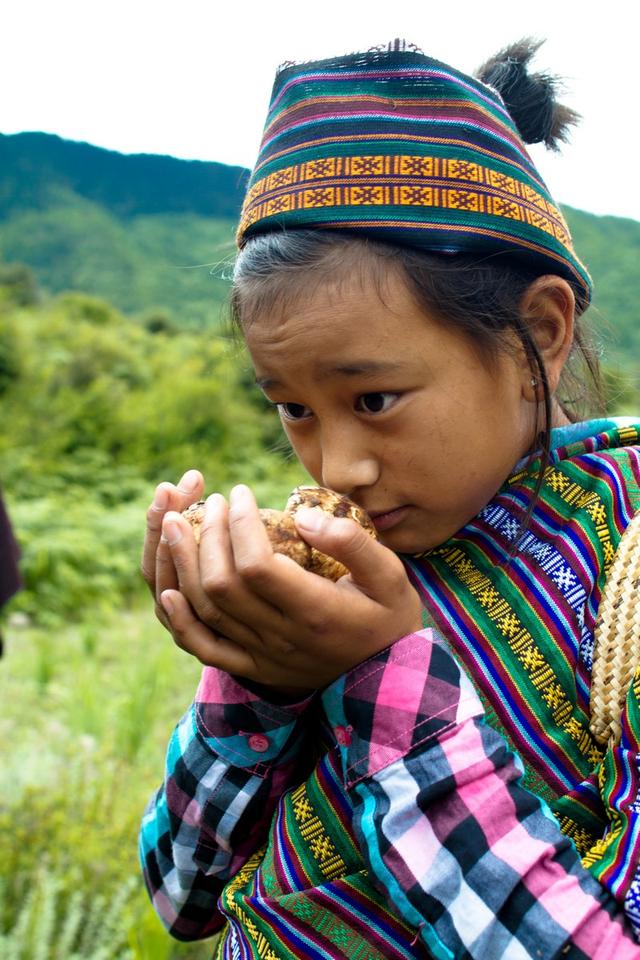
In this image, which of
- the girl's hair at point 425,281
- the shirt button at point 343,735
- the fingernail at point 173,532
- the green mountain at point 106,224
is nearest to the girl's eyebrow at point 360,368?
the girl's hair at point 425,281

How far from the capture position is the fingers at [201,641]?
1037 mm

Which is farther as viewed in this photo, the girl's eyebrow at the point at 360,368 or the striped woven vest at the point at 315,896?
the girl's eyebrow at the point at 360,368

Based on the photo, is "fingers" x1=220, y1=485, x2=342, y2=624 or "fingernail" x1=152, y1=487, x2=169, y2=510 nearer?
"fingers" x1=220, y1=485, x2=342, y2=624

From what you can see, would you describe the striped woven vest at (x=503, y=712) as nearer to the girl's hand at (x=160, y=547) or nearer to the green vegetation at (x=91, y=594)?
the girl's hand at (x=160, y=547)

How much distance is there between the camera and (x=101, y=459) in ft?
44.1

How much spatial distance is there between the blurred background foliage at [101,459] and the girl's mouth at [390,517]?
608mm

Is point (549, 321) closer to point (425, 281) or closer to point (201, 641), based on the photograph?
point (425, 281)

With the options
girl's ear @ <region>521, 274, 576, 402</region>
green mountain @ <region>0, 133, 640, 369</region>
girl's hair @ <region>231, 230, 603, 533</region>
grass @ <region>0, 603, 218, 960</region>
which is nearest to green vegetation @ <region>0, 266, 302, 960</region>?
grass @ <region>0, 603, 218, 960</region>

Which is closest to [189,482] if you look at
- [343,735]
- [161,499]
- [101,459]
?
[161,499]

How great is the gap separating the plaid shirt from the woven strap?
0.45 feet

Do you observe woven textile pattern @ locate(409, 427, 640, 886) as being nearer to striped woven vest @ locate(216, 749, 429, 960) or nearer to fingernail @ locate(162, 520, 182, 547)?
striped woven vest @ locate(216, 749, 429, 960)

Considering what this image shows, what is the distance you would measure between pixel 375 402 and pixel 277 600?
37 centimetres

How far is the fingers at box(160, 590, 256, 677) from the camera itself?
1.04 m

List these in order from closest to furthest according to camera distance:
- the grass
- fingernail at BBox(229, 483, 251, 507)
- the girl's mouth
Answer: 1. fingernail at BBox(229, 483, 251, 507)
2. the girl's mouth
3. the grass
